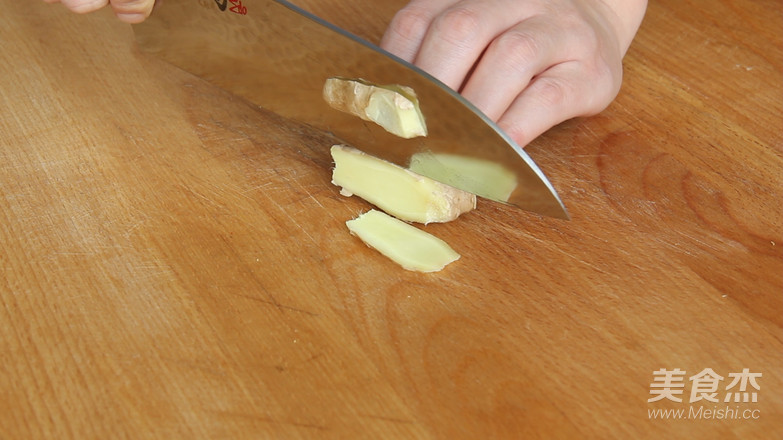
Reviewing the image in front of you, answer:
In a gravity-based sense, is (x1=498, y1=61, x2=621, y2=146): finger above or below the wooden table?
above

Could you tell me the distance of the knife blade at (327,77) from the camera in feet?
3.38

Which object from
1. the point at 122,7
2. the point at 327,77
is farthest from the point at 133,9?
the point at 327,77

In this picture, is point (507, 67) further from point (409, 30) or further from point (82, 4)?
point (82, 4)

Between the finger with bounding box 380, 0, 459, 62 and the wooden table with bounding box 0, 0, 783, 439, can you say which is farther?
the finger with bounding box 380, 0, 459, 62

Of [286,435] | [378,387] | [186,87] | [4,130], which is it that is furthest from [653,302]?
[4,130]

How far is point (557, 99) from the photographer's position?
121cm

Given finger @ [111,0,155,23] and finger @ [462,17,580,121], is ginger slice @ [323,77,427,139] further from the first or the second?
finger @ [111,0,155,23]

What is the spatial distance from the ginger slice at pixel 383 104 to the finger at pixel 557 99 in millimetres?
167

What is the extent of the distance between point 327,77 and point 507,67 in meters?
0.27

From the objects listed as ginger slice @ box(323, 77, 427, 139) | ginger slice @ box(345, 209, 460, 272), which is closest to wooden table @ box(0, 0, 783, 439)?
ginger slice @ box(345, 209, 460, 272)

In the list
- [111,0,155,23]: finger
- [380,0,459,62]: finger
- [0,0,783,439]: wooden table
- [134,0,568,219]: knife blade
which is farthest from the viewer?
[380,0,459,62]: finger

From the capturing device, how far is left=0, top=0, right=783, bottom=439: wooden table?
905mm

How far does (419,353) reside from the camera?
956 millimetres

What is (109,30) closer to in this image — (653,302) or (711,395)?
(653,302)
